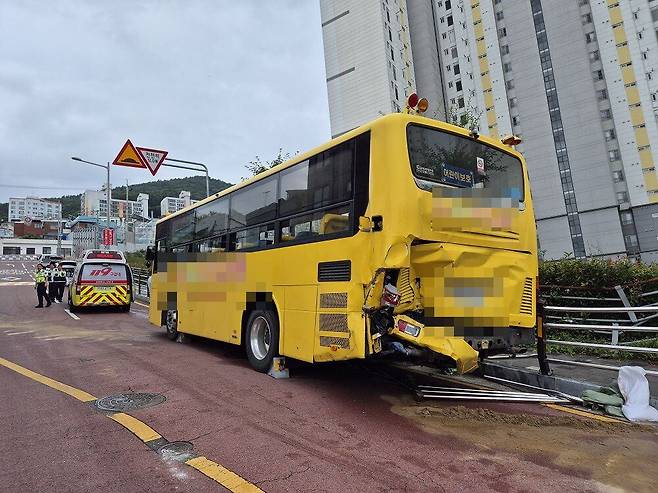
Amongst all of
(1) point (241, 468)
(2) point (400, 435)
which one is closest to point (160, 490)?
(1) point (241, 468)

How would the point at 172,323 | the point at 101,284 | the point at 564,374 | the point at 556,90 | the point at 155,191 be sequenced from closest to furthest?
the point at 564,374, the point at 172,323, the point at 101,284, the point at 556,90, the point at 155,191

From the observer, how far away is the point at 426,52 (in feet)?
177

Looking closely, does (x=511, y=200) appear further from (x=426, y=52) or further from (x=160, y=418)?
(x=426, y=52)

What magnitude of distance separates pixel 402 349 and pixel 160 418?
2.78 metres

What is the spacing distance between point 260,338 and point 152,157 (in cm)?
1027

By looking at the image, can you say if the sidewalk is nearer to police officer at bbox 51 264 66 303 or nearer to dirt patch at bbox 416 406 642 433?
dirt patch at bbox 416 406 642 433

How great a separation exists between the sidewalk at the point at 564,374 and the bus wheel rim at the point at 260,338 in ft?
11.2

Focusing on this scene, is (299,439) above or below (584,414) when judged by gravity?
above

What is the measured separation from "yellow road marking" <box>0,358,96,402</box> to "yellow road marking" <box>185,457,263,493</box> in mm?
2627

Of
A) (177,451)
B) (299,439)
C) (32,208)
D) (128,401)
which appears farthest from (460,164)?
(32,208)

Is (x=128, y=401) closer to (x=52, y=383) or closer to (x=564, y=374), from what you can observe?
(x=52, y=383)

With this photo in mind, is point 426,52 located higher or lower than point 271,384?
higher

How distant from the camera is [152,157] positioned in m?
15.1

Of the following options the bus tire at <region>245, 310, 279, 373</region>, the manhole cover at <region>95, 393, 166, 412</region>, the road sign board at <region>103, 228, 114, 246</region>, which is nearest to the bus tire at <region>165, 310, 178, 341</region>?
the bus tire at <region>245, 310, 279, 373</region>
